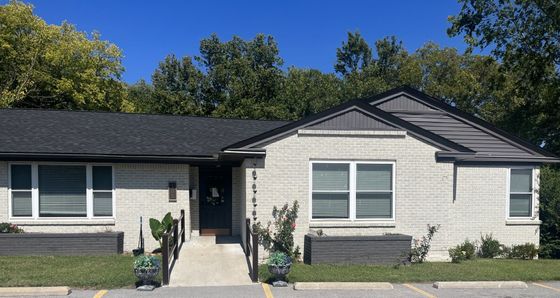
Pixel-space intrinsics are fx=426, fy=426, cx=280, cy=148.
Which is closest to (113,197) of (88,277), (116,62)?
(88,277)

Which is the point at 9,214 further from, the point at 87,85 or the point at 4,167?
the point at 87,85

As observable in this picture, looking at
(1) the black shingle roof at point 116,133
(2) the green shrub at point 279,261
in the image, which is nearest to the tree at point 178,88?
(1) the black shingle roof at point 116,133

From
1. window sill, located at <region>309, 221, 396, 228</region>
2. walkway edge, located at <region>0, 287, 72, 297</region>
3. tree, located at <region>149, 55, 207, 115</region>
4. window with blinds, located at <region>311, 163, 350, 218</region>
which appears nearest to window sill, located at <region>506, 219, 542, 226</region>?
window sill, located at <region>309, 221, 396, 228</region>

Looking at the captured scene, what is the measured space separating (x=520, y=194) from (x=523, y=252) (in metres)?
1.83

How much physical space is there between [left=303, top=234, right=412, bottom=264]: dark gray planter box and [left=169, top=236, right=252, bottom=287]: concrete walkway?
5.76ft

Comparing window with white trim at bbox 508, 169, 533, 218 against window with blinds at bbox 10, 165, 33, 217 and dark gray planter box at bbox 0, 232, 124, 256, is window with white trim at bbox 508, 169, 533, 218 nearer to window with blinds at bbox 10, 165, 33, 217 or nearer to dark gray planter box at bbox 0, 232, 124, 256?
dark gray planter box at bbox 0, 232, 124, 256

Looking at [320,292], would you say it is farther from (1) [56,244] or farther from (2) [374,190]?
(1) [56,244]

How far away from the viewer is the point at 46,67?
31203 mm

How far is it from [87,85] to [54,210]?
2248 centimetres

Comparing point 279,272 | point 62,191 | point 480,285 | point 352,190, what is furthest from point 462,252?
point 62,191

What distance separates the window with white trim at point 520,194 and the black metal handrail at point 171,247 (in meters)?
10.3

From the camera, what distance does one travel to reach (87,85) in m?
32.0

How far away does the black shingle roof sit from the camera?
12205mm

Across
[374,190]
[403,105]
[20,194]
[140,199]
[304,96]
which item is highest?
[304,96]
